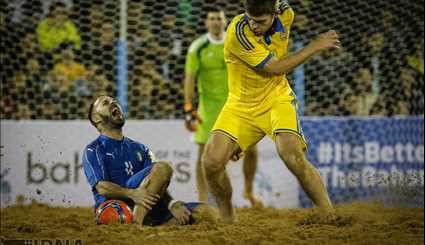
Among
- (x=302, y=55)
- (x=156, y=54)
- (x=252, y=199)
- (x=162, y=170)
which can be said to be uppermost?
(x=156, y=54)

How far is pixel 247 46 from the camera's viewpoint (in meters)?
6.66

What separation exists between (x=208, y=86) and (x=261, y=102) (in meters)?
3.00

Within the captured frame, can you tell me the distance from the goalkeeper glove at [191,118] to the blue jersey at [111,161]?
298cm

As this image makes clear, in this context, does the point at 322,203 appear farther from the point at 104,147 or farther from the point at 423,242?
the point at 104,147

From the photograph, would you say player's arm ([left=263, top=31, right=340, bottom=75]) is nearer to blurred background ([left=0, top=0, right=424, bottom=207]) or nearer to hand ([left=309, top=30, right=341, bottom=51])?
hand ([left=309, top=30, right=341, bottom=51])

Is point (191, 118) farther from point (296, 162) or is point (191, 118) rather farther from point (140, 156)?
point (296, 162)

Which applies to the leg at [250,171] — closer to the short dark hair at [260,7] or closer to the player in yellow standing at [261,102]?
the player in yellow standing at [261,102]

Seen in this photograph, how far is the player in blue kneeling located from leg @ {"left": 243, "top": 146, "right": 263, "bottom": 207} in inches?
113

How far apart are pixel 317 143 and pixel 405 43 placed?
185cm

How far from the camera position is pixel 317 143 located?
10.8 m

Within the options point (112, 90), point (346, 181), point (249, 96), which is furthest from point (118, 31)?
point (249, 96)

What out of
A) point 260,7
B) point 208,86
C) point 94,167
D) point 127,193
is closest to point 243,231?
point 127,193

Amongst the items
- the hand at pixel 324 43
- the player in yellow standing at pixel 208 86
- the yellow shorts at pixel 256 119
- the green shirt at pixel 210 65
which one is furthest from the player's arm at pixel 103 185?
the green shirt at pixel 210 65

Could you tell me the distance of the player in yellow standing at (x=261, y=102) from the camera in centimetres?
663
